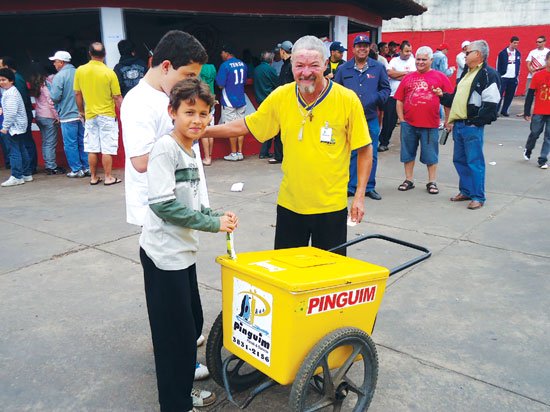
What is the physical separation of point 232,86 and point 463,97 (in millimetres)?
4068

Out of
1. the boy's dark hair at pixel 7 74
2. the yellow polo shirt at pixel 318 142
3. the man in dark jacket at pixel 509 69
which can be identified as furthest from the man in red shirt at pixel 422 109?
the man in dark jacket at pixel 509 69

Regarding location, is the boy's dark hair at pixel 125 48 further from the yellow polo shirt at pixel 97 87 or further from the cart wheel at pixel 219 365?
the cart wheel at pixel 219 365

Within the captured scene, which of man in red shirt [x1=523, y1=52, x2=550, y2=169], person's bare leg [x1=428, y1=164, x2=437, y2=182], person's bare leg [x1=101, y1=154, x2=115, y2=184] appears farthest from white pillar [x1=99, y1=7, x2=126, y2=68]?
man in red shirt [x1=523, y1=52, x2=550, y2=169]

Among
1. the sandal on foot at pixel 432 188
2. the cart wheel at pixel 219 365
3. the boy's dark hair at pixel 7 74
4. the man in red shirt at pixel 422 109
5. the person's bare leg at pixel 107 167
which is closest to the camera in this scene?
the cart wheel at pixel 219 365

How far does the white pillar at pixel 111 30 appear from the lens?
26.4 ft

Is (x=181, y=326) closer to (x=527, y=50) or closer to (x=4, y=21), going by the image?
(x=4, y=21)

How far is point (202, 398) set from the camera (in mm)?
2609

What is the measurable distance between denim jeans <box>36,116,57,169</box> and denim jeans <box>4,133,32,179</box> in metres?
0.38

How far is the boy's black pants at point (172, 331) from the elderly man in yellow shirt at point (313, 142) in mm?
907

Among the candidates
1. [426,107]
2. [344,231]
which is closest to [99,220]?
[344,231]

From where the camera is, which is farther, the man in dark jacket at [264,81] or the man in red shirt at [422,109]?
the man in dark jacket at [264,81]

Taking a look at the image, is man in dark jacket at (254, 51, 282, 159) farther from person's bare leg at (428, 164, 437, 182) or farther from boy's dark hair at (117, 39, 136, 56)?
person's bare leg at (428, 164, 437, 182)

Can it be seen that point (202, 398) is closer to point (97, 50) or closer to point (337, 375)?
point (337, 375)

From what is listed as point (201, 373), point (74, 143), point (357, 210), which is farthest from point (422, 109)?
point (74, 143)
